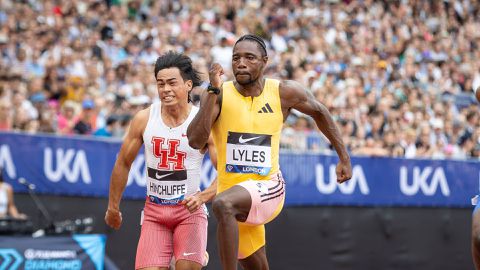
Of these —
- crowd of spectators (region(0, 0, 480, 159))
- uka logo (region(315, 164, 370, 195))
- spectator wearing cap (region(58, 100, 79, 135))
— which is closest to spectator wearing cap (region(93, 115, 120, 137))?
crowd of spectators (region(0, 0, 480, 159))

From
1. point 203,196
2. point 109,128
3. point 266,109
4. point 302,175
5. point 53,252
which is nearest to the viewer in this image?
point 266,109

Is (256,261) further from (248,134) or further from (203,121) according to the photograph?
(203,121)

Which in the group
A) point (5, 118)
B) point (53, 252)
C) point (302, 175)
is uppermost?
point (5, 118)

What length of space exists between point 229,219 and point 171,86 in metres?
1.53

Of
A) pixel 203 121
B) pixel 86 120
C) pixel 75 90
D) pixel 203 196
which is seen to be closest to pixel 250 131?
pixel 203 121

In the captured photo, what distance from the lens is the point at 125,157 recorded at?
8414mm

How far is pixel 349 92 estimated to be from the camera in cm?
1717

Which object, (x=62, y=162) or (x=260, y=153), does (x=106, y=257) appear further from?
(x=260, y=153)

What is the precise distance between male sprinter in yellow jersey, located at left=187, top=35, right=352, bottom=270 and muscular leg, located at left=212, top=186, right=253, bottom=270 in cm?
2

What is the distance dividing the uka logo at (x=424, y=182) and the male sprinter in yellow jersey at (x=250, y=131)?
6400 millimetres

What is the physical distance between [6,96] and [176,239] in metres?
6.80

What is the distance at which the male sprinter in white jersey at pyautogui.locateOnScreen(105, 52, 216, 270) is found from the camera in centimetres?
826

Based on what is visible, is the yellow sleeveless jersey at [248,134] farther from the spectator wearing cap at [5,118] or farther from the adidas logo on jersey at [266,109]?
the spectator wearing cap at [5,118]

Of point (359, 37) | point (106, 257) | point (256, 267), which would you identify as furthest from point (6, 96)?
point (359, 37)
